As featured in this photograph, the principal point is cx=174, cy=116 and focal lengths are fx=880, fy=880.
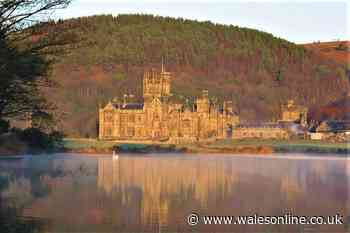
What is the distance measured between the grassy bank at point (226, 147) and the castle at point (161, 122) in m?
6.42

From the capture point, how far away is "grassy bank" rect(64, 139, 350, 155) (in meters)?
97.4

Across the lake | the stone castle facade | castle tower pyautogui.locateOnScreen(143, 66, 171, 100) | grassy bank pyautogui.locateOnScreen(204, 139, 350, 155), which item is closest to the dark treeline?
castle tower pyautogui.locateOnScreen(143, 66, 171, 100)

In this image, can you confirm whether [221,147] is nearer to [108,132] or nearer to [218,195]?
[108,132]

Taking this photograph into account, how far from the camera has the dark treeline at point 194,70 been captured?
481ft

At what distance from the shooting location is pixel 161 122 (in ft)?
384

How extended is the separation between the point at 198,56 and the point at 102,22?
28151 mm

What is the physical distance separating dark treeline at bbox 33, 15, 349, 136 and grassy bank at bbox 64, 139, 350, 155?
2137 centimetres

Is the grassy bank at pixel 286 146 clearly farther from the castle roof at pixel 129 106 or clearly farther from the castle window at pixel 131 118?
the castle roof at pixel 129 106

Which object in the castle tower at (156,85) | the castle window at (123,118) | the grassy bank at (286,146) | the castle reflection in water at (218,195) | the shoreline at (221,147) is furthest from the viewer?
the castle tower at (156,85)

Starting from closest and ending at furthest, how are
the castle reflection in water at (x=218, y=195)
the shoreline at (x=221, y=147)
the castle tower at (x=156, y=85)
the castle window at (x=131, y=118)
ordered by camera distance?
the castle reflection in water at (x=218, y=195) < the shoreline at (x=221, y=147) < the castle window at (x=131, y=118) < the castle tower at (x=156, y=85)

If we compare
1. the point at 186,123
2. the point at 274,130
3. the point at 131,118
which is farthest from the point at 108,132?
the point at 274,130

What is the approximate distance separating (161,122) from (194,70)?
58872mm

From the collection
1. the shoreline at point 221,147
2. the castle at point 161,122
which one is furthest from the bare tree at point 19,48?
the castle at point 161,122

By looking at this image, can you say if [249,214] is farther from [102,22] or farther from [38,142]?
[102,22]
